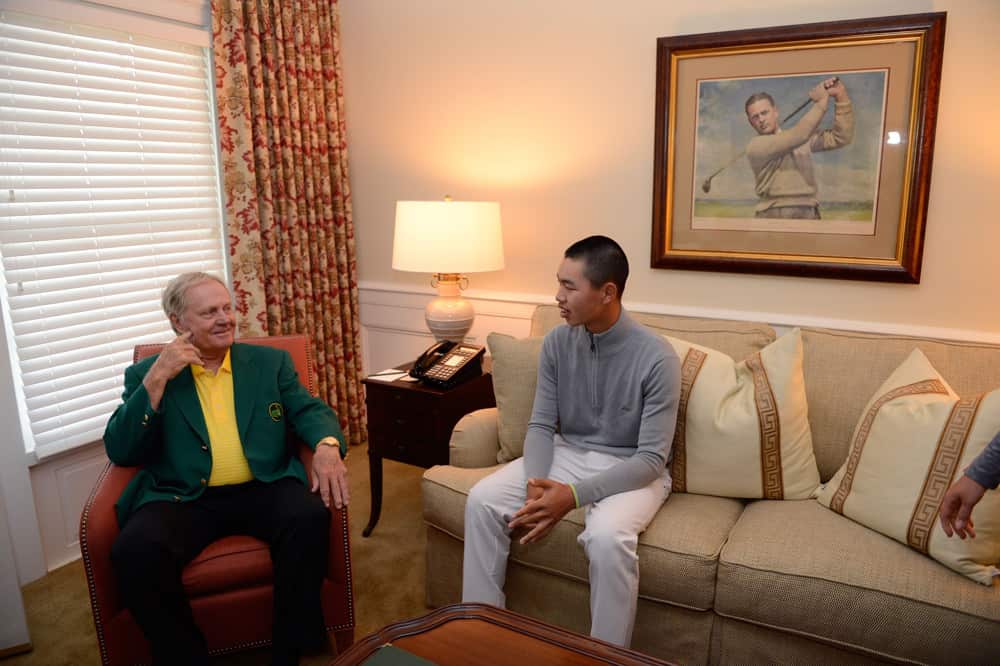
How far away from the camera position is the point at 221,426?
2.15 meters

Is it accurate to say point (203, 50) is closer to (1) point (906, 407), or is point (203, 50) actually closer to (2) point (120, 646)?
(2) point (120, 646)

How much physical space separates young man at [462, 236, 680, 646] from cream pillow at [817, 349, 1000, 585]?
0.56 meters

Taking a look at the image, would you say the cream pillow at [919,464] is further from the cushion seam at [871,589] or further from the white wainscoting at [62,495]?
the white wainscoting at [62,495]

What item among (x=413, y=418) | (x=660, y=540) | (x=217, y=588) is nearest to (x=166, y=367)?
(x=217, y=588)

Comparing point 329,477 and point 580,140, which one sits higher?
point 580,140

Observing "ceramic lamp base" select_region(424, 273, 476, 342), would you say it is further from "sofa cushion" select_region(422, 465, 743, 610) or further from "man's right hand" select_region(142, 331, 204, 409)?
"man's right hand" select_region(142, 331, 204, 409)

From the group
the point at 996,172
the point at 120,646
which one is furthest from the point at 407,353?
the point at 996,172

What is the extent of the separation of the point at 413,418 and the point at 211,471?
868 millimetres

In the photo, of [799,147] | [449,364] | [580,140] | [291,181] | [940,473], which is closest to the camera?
[940,473]

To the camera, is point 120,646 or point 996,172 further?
point 996,172

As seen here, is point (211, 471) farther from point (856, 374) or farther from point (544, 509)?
point (856, 374)

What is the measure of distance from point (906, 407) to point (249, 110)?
2.84m

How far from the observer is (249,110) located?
10.2 ft

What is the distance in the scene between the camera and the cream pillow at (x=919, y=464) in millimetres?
1747
